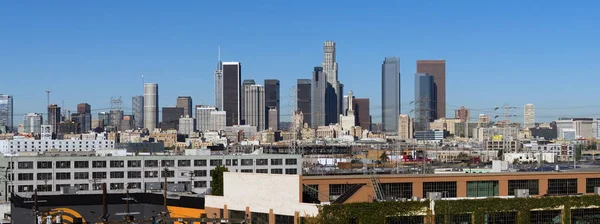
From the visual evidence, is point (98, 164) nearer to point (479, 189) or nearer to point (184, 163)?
point (184, 163)

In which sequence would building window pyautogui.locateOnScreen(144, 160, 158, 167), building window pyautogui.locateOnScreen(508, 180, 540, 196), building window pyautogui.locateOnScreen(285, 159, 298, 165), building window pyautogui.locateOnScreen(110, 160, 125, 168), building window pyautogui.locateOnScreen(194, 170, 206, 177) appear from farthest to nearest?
building window pyautogui.locateOnScreen(285, 159, 298, 165) → building window pyautogui.locateOnScreen(194, 170, 206, 177) → building window pyautogui.locateOnScreen(144, 160, 158, 167) → building window pyautogui.locateOnScreen(110, 160, 125, 168) → building window pyautogui.locateOnScreen(508, 180, 540, 196)

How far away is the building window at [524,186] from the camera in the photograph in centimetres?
3956

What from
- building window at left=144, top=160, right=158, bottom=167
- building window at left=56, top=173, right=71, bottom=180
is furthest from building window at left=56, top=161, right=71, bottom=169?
building window at left=144, top=160, right=158, bottom=167

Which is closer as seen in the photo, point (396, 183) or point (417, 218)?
point (417, 218)

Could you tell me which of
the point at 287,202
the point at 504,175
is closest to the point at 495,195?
the point at 504,175

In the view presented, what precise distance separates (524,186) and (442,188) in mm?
3453

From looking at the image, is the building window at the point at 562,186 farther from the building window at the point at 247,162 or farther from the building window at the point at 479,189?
the building window at the point at 247,162

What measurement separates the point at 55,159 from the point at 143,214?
33745 mm

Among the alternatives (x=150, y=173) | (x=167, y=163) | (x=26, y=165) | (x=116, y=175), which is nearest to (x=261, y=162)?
(x=167, y=163)

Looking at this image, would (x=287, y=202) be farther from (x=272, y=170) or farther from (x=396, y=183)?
(x=272, y=170)

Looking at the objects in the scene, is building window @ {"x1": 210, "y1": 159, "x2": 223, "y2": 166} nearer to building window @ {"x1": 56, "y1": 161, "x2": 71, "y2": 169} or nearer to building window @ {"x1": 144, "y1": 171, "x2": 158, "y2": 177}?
building window @ {"x1": 144, "y1": 171, "x2": 158, "y2": 177}

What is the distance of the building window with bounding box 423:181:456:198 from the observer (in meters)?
38.5

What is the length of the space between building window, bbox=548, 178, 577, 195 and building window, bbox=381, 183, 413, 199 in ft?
20.0

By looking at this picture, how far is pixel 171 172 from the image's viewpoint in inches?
3300
